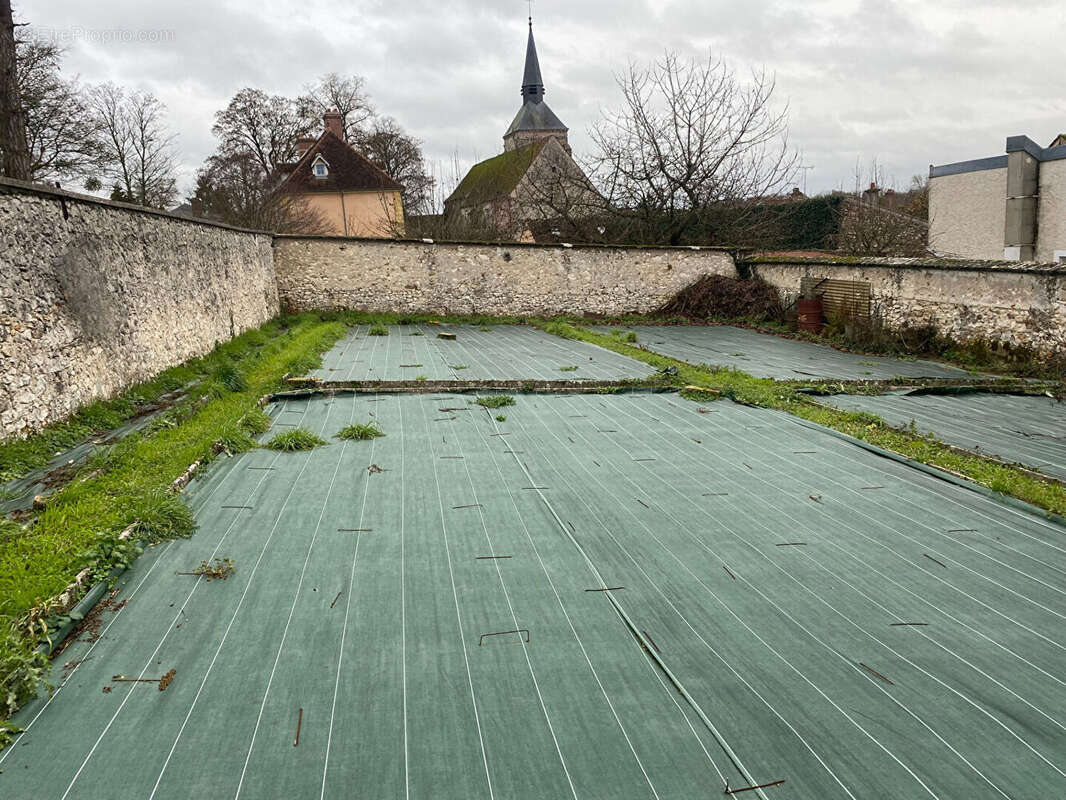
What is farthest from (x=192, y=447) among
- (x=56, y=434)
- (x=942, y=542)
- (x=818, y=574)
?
(x=942, y=542)

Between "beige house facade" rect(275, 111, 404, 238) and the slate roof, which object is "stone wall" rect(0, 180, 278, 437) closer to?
"beige house facade" rect(275, 111, 404, 238)

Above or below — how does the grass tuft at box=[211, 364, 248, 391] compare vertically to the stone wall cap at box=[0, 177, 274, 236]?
below

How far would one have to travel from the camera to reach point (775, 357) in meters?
10.3

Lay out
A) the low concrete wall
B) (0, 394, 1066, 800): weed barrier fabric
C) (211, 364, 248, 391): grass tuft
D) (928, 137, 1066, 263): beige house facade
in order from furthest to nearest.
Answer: (928, 137, 1066, 263): beige house facade < the low concrete wall < (211, 364, 248, 391): grass tuft < (0, 394, 1066, 800): weed barrier fabric

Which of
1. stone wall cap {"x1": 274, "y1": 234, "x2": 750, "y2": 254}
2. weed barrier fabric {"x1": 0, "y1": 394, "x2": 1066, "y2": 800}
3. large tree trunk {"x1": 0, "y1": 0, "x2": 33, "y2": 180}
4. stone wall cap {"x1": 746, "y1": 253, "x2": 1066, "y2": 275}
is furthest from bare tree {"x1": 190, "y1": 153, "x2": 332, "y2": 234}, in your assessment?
weed barrier fabric {"x1": 0, "y1": 394, "x2": 1066, "y2": 800}

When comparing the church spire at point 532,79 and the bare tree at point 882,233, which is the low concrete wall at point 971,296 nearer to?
the bare tree at point 882,233

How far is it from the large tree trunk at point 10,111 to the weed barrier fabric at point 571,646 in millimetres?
9194

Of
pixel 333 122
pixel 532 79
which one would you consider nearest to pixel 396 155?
pixel 333 122

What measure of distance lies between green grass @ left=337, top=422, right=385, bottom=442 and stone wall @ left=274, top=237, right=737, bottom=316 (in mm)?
10174

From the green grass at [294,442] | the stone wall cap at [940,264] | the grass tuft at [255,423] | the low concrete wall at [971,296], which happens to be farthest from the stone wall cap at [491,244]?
the green grass at [294,442]

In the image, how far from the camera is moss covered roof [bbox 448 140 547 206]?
25641 mm

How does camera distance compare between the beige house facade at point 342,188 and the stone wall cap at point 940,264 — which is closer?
the stone wall cap at point 940,264

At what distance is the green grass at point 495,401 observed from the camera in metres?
6.45

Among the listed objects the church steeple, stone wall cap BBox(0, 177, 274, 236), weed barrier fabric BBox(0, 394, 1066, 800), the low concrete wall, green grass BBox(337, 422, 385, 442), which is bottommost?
weed barrier fabric BBox(0, 394, 1066, 800)
